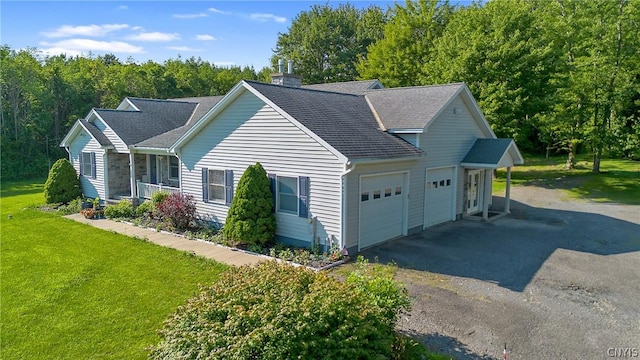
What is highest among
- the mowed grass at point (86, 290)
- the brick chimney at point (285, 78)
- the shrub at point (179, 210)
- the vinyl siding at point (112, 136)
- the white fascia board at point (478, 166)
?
the brick chimney at point (285, 78)

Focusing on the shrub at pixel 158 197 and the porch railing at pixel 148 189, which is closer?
the shrub at pixel 158 197

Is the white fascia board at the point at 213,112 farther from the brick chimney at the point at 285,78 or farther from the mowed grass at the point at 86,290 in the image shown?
the brick chimney at the point at 285,78

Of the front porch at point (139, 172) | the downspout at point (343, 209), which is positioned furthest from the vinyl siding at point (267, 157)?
the front porch at point (139, 172)

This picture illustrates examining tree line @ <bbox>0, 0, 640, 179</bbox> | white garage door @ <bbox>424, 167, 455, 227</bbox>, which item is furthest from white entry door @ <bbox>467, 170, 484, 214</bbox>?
tree line @ <bbox>0, 0, 640, 179</bbox>

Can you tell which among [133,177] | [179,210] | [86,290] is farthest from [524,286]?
[133,177]

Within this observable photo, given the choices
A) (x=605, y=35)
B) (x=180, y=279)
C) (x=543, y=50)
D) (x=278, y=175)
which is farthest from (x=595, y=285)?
(x=605, y=35)

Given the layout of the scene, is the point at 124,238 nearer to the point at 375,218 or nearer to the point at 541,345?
the point at 375,218
